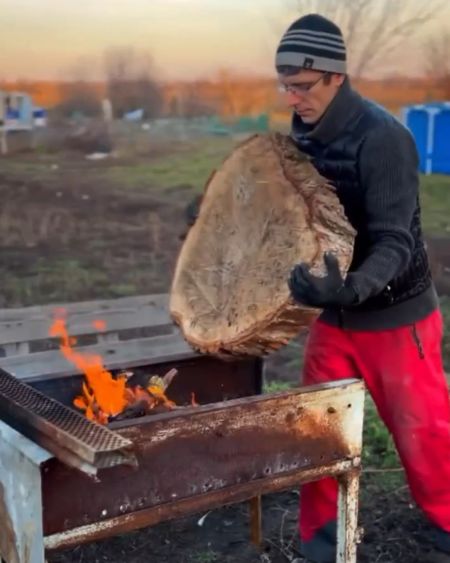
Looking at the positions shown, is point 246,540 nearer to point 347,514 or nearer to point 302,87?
point 347,514

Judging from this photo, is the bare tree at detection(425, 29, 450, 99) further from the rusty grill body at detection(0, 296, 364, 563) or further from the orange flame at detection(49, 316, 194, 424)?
the rusty grill body at detection(0, 296, 364, 563)

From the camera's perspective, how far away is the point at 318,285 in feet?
7.77

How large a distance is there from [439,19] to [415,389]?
192 inches

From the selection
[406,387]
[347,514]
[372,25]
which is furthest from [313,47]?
[372,25]

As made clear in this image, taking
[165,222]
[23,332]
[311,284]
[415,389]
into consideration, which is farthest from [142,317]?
[311,284]

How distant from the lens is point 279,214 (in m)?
2.82

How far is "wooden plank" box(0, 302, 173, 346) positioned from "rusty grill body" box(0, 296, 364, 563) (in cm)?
244

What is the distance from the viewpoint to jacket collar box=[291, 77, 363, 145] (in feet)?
9.39

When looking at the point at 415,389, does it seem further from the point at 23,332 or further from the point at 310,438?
the point at 23,332

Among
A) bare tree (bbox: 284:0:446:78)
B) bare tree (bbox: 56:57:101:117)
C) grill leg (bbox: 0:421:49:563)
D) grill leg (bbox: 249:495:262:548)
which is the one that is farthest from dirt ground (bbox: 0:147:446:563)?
grill leg (bbox: 0:421:49:563)

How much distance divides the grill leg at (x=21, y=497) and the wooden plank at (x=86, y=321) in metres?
2.74

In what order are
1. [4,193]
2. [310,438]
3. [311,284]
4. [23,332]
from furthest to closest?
[4,193]
[23,332]
[310,438]
[311,284]

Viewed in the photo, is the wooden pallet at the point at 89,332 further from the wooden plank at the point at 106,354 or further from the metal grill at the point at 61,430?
the metal grill at the point at 61,430

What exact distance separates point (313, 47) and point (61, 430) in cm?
145
